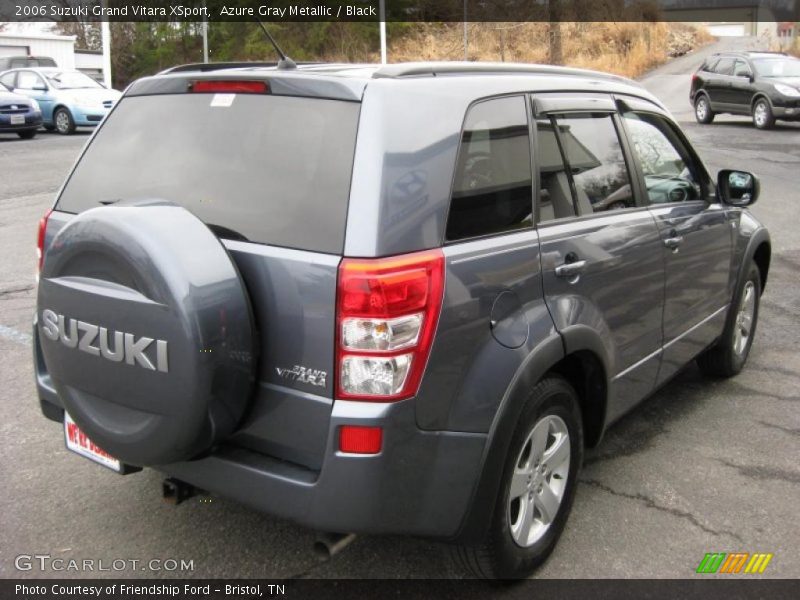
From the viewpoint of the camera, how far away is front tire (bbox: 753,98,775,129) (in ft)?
64.5

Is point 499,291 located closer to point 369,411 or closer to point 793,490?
point 369,411

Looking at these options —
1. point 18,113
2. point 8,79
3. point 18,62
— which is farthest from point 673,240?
point 18,62

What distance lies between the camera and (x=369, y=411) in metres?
2.35

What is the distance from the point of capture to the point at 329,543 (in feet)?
8.25

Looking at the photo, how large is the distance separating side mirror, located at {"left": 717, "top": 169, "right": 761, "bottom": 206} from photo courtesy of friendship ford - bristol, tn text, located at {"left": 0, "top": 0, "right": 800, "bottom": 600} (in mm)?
12

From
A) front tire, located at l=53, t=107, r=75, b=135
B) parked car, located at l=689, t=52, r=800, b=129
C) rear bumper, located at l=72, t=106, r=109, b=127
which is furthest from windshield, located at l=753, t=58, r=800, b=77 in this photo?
front tire, located at l=53, t=107, r=75, b=135

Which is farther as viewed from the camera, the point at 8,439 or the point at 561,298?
the point at 8,439

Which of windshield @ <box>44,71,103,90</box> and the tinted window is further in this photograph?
windshield @ <box>44,71,103,90</box>

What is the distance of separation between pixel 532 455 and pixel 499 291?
68cm

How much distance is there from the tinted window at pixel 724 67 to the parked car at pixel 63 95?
1561 cm

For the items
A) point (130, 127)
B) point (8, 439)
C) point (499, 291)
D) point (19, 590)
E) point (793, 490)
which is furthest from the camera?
point (8, 439)

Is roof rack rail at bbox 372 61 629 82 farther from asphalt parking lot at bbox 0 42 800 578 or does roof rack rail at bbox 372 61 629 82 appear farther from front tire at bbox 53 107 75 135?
front tire at bbox 53 107 75 135

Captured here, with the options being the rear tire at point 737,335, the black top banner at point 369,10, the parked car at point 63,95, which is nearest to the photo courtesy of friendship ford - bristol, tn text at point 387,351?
the rear tire at point 737,335

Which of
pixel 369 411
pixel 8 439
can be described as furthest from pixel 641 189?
pixel 8 439
